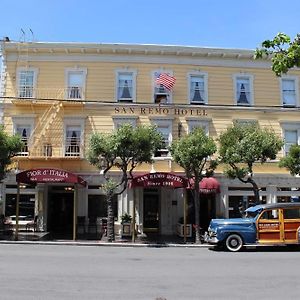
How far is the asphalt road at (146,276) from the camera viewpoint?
940 cm

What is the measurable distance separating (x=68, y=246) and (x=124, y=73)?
37.6ft

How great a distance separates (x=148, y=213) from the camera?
90.4 ft

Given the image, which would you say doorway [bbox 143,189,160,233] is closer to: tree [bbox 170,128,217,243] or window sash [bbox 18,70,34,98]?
tree [bbox 170,128,217,243]

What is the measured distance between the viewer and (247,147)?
22719 mm

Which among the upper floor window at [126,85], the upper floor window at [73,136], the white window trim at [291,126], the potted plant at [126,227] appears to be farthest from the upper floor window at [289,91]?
the upper floor window at [73,136]

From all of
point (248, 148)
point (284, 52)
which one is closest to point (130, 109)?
point (248, 148)

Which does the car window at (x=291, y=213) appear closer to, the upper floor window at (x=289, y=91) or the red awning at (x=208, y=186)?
the red awning at (x=208, y=186)

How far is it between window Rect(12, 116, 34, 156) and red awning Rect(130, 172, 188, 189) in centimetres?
758

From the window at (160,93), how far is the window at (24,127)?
725 cm

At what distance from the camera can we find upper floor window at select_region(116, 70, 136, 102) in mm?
27609

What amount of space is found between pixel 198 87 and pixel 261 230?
37.4 ft

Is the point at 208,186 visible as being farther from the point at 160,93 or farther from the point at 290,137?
the point at 290,137

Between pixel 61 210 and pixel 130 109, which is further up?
pixel 130 109

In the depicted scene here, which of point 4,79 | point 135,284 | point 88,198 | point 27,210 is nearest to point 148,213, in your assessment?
point 88,198
